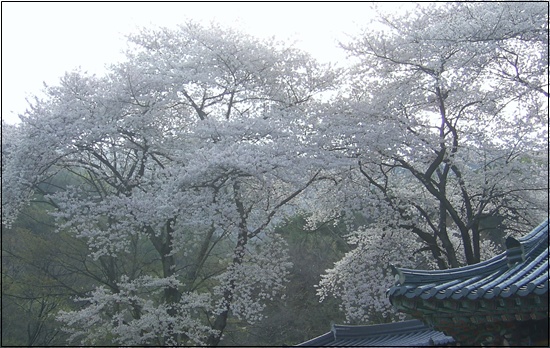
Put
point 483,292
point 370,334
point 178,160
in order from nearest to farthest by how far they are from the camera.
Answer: point 483,292 → point 370,334 → point 178,160

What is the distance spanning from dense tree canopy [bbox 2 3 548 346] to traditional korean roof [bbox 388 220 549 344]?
22.0ft

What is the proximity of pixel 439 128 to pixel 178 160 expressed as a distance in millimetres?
5983

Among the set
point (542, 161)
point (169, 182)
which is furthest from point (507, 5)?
point (169, 182)

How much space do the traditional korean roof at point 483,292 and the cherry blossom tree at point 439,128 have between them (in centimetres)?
709

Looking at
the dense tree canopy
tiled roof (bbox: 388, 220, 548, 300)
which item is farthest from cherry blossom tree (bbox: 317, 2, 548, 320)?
tiled roof (bbox: 388, 220, 548, 300)

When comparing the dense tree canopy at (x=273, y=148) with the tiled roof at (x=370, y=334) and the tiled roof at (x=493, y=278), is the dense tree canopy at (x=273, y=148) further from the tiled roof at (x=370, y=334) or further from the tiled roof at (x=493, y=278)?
the tiled roof at (x=493, y=278)

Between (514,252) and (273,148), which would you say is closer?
(514,252)

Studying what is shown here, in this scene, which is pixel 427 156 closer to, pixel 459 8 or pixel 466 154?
pixel 466 154

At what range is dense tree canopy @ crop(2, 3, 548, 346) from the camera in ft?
40.0

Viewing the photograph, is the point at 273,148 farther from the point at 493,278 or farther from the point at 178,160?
the point at 493,278

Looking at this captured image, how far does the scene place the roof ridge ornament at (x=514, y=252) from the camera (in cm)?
527

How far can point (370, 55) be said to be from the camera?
1361 centimetres

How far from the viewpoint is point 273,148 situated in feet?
41.1

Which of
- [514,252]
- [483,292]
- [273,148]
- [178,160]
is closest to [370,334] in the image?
[273,148]
